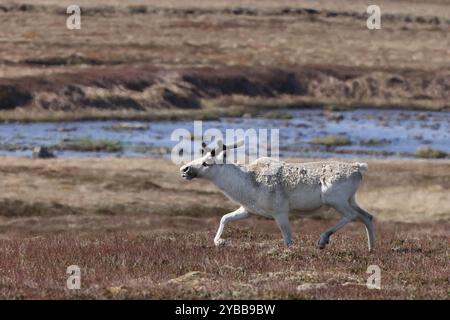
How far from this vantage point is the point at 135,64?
89.1 metres

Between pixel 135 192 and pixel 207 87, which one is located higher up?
pixel 207 87

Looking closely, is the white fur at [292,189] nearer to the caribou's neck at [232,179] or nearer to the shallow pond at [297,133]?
the caribou's neck at [232,179]

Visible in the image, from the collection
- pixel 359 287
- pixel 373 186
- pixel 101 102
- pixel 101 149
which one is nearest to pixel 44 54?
pixel 101 102

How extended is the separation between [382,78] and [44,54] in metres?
31.8

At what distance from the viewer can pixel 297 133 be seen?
68.0m

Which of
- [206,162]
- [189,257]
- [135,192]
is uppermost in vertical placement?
[206,162]

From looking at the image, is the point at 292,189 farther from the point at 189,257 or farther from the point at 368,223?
the point at 189,257

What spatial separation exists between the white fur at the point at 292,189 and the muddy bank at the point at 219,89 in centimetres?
5383

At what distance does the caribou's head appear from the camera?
1952cm

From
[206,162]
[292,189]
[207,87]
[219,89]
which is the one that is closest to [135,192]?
[206,162]

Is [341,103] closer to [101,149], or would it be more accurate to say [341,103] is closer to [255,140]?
[255,140]

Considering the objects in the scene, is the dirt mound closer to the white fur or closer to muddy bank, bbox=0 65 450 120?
muddy bank, bbox=0 65 450 120

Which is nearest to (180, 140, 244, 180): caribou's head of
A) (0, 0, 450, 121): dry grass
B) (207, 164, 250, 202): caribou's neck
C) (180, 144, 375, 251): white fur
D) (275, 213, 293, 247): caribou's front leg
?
(180, 144, 375, 251): white fur

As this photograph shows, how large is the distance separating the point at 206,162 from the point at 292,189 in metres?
1.89
